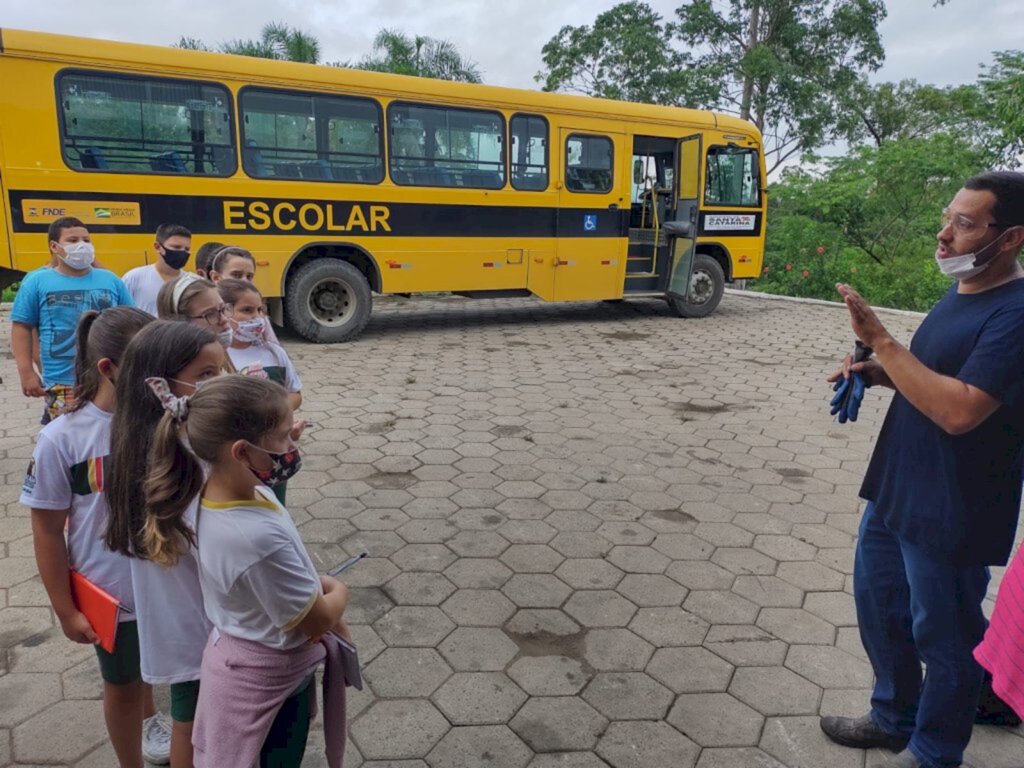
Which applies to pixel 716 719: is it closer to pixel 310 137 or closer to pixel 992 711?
pixel 992 711

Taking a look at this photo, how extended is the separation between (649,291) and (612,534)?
24.9 feet

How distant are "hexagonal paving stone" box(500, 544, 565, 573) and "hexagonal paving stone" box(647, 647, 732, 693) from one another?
762 mm

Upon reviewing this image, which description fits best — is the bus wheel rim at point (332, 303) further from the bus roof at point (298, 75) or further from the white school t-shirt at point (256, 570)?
the white school t-shirt at point (256, 570)

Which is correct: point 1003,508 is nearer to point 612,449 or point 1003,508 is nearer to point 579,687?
point 579,687

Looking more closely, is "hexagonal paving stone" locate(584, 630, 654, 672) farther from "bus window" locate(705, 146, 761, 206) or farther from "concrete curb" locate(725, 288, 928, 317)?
"concrete curb" locate(725, 288, 928, 317)

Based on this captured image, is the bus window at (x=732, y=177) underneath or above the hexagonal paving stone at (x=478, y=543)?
above

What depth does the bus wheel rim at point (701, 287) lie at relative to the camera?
36.3ft

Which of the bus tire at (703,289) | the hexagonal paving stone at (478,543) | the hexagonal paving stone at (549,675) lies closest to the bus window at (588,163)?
the bus tire at (703,289)

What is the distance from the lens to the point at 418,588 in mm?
3188

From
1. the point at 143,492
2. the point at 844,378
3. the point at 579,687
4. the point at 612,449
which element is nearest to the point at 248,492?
the point at 143,492

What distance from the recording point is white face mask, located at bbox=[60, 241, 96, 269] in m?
Result: 3.38

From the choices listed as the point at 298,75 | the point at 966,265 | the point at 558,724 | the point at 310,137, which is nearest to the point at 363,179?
the point at 310,137

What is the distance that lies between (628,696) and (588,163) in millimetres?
8329

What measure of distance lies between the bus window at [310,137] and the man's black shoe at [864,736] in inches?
291
